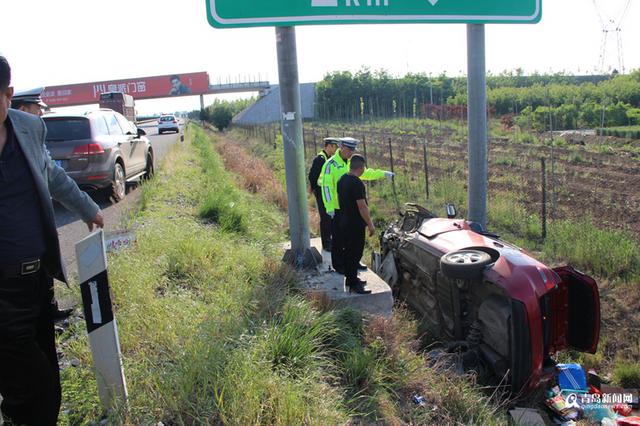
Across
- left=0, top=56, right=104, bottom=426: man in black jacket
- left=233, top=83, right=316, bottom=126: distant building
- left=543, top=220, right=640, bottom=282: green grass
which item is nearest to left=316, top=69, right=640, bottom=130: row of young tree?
left=233, top=83, right=316, bottom=126: distant building

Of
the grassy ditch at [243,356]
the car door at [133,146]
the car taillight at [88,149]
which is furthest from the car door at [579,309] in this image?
the car door at [133,146]

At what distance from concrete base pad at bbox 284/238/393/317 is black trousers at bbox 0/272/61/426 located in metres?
2.38

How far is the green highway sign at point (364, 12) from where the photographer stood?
434 cm

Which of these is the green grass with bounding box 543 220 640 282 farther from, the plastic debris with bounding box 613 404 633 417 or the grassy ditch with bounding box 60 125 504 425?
the grassy ditch with bounding box 60 125 504 425

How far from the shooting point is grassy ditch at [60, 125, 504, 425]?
2.56 m

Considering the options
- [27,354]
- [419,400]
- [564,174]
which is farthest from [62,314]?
[564,174]

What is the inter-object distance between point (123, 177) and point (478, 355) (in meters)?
7.32

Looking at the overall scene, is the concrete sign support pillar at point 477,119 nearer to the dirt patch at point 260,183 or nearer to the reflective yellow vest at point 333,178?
the reflective yellow vest at point 333,178

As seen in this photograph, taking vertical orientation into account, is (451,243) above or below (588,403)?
above

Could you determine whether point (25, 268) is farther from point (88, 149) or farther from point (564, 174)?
point (564, 174)

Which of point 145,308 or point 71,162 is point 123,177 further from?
point 145,308

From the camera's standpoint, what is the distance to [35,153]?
2.28 meters

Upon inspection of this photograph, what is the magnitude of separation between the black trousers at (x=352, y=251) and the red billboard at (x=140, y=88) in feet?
217

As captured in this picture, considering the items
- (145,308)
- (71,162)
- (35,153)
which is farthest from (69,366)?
(71,162)
